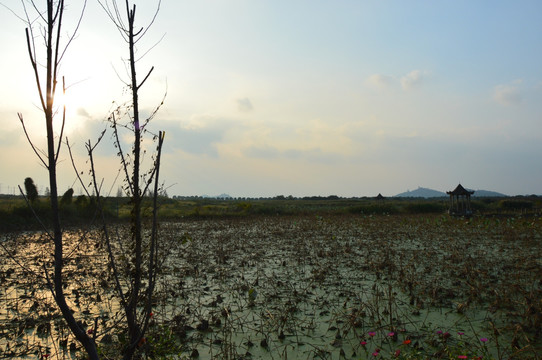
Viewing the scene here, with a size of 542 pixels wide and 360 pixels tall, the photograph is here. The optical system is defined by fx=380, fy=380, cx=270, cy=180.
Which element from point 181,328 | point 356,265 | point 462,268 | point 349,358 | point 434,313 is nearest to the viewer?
point 349,358

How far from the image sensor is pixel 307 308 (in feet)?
19.9

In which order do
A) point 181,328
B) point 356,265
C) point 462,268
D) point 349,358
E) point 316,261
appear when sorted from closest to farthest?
point 349,358 < point 181,328 < point 462,268 < point 356,265 < point 316,261

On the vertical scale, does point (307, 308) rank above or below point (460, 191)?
below

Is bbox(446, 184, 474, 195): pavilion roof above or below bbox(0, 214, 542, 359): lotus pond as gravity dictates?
above

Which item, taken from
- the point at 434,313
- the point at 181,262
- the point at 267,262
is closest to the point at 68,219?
the point at 181,262

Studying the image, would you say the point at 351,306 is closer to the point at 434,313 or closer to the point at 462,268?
the point at 434,313

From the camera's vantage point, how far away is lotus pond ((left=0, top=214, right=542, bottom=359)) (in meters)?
4.43

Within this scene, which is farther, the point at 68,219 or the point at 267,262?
the point at 68,219

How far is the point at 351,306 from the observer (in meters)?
6.11

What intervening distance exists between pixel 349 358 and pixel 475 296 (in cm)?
322

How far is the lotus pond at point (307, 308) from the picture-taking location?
14.5 ft

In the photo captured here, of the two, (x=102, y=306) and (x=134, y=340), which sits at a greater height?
(x=134, y=340)

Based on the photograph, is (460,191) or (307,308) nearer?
(307,308)

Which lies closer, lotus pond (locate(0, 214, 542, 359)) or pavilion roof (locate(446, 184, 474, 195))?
lotus pond (locate(0, 214, 542, 359))
